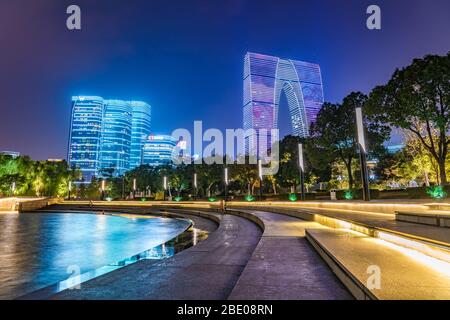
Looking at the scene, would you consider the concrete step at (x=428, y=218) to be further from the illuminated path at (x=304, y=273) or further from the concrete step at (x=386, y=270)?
the concrete step at (x=386, y=270)

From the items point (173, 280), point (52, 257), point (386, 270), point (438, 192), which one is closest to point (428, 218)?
point (386, 270)

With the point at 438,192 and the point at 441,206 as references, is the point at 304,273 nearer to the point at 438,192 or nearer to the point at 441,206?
the point at 441,206

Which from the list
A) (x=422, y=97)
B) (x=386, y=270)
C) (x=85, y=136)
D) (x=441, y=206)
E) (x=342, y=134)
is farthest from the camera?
(x=85, y=136)

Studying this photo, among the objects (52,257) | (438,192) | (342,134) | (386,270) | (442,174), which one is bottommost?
(52,257)

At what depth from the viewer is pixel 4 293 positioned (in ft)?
16.4

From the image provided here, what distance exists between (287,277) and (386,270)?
147cm

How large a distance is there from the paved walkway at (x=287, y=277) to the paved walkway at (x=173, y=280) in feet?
1.33

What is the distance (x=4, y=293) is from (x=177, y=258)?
3.27 m

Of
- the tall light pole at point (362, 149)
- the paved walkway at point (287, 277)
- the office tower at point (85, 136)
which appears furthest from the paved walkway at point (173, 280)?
the office tower at point (85, 136)

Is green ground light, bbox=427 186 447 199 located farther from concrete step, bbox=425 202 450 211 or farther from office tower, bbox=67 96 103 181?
office tower, bbox=67 96 103 181

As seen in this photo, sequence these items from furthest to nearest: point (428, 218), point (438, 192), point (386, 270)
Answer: point (438, 192) → point (428, 218) → point (386, 270)

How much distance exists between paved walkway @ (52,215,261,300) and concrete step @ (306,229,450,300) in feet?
5.90

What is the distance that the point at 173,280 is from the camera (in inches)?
185
